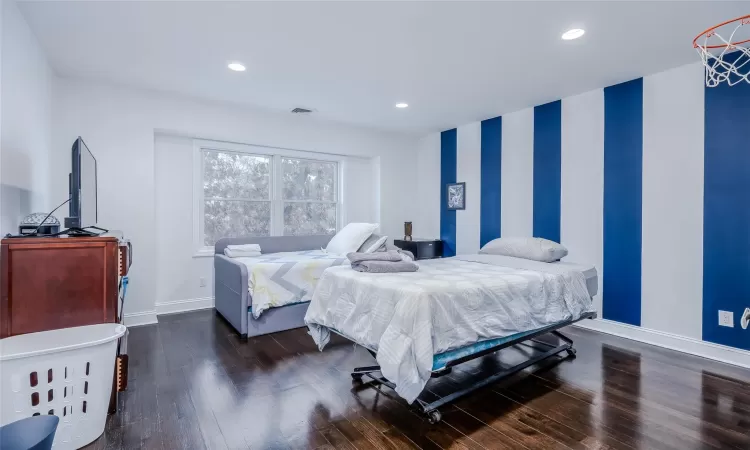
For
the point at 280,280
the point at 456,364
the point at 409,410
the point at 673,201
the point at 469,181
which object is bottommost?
the point at 409,410

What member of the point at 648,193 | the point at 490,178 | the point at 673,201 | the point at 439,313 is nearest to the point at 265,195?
the point at 490,178

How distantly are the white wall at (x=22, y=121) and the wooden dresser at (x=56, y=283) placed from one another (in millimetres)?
429

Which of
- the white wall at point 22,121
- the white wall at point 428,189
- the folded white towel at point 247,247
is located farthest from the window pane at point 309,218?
the white wall at point 22,121

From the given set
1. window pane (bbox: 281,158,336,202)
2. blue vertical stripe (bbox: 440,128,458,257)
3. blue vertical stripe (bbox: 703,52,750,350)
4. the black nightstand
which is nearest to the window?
window pane (bbox: 281,158,336,202)

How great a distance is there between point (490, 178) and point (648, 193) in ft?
5.83

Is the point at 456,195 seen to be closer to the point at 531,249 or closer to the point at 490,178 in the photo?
the point at 490,178

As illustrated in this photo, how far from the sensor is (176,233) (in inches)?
169

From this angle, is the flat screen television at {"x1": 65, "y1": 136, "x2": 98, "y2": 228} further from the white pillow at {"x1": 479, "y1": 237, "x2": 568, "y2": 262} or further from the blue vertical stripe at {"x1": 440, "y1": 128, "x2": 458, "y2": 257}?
the blue vertical stripe at {"x1": 440, "y1": 128, "x2": 458, "y2": 257}

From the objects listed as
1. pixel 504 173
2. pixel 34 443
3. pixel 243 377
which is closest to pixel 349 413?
pixel 243 377

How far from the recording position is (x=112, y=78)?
351 cm

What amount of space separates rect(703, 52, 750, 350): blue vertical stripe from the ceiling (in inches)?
20.4

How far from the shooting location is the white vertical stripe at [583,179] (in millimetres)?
3732

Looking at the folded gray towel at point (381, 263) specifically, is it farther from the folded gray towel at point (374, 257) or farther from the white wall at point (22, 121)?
the white wall at point (22, 121)

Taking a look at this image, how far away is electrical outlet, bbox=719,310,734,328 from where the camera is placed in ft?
9.56
